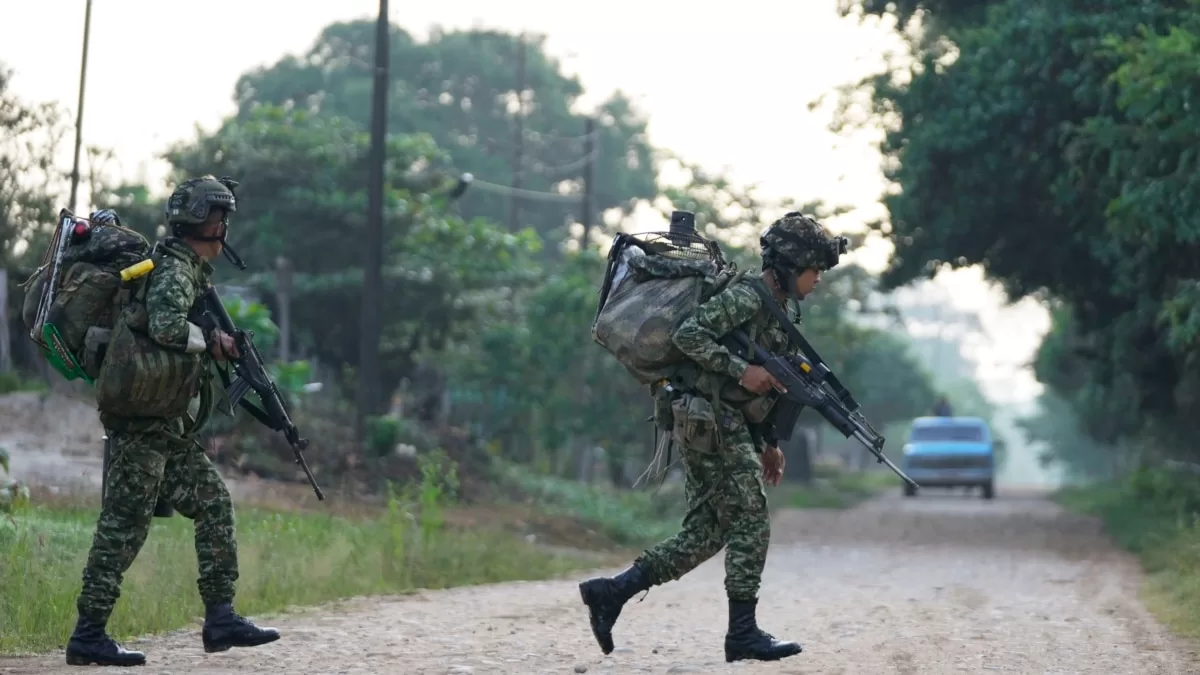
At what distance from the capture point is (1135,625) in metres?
10.6

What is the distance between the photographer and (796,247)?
8.03m

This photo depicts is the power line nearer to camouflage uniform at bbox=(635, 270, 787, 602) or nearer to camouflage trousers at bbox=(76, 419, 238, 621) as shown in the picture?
camouflage uniform at bbox=(635, 270, 787, 602)

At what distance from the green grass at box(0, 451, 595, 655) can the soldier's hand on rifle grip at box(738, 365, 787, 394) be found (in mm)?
3185

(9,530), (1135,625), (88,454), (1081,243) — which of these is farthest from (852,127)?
(9,530)

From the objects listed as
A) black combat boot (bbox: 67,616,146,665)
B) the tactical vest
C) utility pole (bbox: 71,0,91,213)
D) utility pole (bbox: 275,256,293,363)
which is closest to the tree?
utility pole (bbox: 275,256,293,363)

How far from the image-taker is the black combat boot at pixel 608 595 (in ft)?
26.1

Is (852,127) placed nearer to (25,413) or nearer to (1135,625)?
(25,413)

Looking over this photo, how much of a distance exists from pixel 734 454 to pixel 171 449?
90.8 inches

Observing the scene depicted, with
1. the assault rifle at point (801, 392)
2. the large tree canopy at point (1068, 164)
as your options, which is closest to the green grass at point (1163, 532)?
the large tree canopy at point (1068, 164)

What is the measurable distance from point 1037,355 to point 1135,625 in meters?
38.7

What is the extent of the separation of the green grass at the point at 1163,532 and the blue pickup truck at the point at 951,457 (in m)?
1.74

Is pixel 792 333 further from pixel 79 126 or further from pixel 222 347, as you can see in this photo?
pixel 79 126

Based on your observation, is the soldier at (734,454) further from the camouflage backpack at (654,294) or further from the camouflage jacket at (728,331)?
the camouflage backpack at (654,294)

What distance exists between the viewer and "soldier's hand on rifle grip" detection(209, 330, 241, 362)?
7507 millimetres
